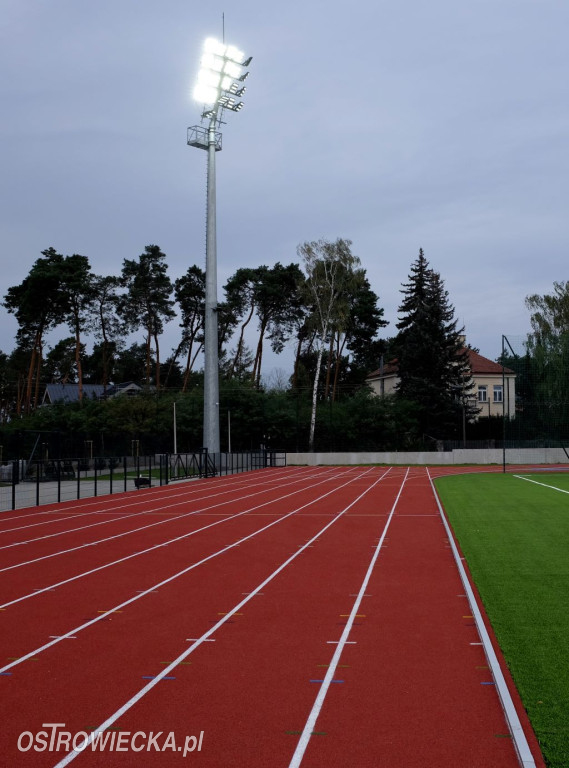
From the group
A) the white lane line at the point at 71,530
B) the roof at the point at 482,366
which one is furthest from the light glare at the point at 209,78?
the roof at the point at 482,366

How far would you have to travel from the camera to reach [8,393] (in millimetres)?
86688

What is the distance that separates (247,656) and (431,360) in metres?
48.3

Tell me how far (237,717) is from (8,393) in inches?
3466

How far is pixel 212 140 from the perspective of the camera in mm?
38156

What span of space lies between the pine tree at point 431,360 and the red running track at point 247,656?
131 ft

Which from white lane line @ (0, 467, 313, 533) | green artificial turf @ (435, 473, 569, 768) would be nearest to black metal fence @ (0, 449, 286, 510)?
white lane line @ (0, 467, 313, 533)

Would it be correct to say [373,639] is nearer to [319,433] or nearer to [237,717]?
[237,717]

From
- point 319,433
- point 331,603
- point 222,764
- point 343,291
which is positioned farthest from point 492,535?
point 343,291

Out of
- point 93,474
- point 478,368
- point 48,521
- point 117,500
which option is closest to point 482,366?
point 478,368

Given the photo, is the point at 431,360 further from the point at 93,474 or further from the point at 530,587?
the point at 530,587

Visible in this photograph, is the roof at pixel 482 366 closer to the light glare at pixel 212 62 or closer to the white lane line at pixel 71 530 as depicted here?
the light glare at pixel 212 62

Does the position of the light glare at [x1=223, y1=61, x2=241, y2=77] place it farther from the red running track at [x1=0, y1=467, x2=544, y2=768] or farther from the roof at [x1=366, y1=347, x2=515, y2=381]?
the red running track at [x1=0, y1=467, x2=544, y2=768]

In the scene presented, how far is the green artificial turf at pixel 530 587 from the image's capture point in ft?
15.1

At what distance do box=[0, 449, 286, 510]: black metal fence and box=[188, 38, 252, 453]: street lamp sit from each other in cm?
263
